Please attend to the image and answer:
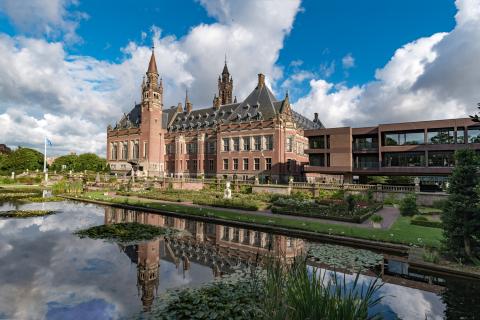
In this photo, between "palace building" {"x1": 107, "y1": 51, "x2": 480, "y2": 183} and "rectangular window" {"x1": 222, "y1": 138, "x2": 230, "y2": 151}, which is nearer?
"palace building" {"x1": 107, "y1": 51, "x2": 480, "y2": 183}

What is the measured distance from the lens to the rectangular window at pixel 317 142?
1776 inches

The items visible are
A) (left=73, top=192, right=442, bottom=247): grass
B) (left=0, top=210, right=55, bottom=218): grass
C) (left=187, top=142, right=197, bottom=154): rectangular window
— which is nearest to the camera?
(left=73, top=192, right=442, bottom=247): grass

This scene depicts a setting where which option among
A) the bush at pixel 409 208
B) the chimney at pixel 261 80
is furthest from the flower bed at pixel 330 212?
the chimney at pixel 261 80

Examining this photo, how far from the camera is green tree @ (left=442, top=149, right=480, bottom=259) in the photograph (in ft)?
38.0

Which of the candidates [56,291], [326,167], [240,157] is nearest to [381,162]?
[326,167]

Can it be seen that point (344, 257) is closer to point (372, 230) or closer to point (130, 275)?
point (372, 230)

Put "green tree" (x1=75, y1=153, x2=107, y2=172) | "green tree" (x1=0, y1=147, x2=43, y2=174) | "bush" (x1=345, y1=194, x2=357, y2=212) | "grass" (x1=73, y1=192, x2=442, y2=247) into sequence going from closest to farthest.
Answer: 1. "grass" (x1=73, y1=192, x2=442, y2=247)
2. "bush" (x1=345, y1=194, x2=357, y2=212)
3. "green tree" (x1=0, y1=147, x2=43, y2=174)
4. "green tree" (x1=75, y1=153, x2=107, y2=172)

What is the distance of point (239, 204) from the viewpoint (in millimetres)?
26812

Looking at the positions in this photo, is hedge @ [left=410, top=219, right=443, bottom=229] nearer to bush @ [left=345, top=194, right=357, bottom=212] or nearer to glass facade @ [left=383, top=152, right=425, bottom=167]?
bush @ [left=345, top=194, right=357, bottom=212]

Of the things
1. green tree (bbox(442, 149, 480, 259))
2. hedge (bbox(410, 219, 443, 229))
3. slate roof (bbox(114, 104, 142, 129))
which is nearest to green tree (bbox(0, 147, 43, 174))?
slate roof (bbox(114, 104, 142, 129))

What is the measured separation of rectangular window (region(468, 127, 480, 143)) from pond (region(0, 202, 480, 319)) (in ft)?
107

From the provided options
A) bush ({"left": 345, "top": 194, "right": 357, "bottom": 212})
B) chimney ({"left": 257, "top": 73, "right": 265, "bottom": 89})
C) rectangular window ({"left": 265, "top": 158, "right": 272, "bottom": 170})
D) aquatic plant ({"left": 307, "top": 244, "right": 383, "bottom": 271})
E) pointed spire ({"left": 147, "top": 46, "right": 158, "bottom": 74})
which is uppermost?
pointed spire ({"left": 147, "top": 46, "right": 158, "bottom": 74})

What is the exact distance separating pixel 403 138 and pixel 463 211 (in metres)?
30.8

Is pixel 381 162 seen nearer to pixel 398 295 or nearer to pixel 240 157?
pixel 240 157
